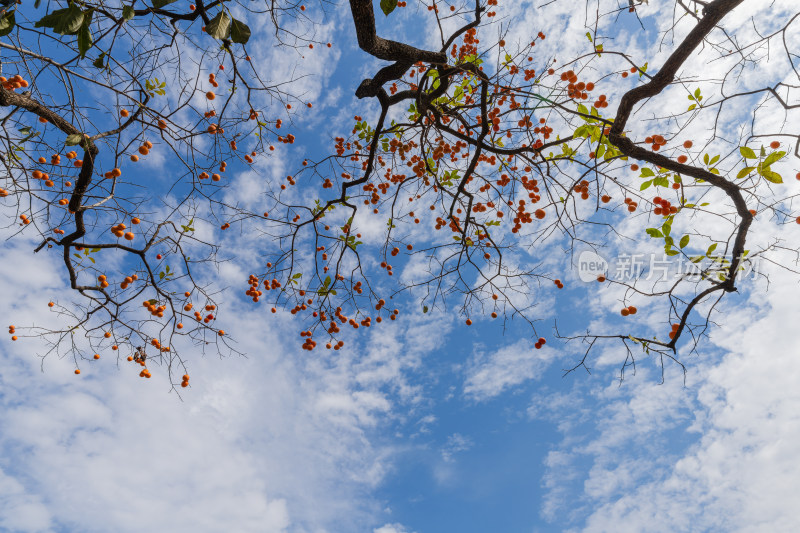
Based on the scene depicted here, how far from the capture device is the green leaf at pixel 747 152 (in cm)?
270

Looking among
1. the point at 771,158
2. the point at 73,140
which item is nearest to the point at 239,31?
the point at 73,140

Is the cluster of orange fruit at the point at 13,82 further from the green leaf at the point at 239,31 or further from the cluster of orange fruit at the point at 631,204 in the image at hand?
the cluster of orange fruit at the point at 631,204

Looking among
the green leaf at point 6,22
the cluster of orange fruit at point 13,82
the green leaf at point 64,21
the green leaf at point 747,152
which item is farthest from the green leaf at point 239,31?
the green leaf at point 747,152

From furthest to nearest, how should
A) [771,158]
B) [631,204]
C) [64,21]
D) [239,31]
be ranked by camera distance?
[631,204] < [771,158] < [239,31] < [64,21]

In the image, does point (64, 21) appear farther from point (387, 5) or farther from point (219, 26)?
point (387, 5)

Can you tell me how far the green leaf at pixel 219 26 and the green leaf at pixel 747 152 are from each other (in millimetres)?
2970

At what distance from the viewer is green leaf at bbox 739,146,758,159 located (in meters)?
2.70

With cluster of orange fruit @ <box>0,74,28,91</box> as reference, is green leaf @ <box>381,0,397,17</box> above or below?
below

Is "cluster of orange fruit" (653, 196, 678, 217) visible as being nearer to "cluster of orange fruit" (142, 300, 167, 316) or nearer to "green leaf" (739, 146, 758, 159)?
"green leaf" (739, 146, 758, 159)

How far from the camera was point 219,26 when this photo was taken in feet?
5.01

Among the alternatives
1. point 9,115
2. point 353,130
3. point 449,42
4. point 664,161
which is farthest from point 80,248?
point 664,161

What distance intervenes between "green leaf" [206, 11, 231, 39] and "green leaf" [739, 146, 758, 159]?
2.97 meters

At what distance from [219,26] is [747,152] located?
3032 mm

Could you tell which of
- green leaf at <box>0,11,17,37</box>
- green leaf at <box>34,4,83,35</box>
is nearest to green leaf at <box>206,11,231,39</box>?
green leaf at <box>34,4,83,35</box>
